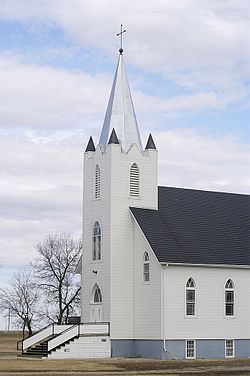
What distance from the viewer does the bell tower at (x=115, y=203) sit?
5538 centimetres

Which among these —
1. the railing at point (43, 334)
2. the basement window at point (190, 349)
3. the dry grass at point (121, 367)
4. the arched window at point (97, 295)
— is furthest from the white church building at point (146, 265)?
the dry grass at point (121, 367)

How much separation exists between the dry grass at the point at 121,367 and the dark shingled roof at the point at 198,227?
7.17 metres

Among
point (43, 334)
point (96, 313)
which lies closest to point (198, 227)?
A: point (96, 313)

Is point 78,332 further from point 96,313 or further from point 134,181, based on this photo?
point 134,181

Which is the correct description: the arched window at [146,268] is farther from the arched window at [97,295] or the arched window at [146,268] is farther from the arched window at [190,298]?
the arched window at [97,295]

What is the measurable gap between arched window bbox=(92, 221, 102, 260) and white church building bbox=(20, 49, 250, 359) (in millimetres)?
70

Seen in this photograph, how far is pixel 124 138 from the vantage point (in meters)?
58.1

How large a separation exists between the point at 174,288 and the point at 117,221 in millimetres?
6211

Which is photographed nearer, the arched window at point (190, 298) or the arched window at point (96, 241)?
the arched window at point (190, 298)

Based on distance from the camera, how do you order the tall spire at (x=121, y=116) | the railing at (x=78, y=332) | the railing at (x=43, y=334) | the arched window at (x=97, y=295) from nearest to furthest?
the railing at (x=78, y=332)
the railing at (x=43, y=334)
the arched window at (x=97, y=295)
the tall spire at (x=121, y=116)

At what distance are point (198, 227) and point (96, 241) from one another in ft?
24.1

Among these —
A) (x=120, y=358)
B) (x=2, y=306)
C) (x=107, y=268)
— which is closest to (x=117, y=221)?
(x=107, y=268)

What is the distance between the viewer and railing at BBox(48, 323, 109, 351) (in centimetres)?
5169

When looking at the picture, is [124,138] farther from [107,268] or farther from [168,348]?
[168,348]
